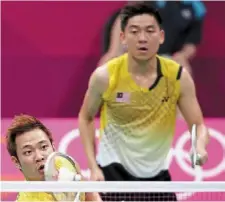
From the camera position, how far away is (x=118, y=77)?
810cm

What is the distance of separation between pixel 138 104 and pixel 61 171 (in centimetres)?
224

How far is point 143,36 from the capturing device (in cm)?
789

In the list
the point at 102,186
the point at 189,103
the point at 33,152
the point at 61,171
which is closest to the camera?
the point at 102,186

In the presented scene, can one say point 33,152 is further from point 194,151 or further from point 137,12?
point 137,12

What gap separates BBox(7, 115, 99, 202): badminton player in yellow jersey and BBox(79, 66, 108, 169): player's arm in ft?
Result: 5.92

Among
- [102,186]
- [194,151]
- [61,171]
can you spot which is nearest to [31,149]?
[61,171]

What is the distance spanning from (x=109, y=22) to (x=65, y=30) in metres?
1.21

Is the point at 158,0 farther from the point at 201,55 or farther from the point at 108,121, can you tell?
the point at 108,121

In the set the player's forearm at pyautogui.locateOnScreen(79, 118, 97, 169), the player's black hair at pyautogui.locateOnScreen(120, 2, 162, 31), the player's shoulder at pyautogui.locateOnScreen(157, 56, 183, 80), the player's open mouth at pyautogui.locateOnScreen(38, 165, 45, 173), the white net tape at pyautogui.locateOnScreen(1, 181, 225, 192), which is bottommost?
the player's forearm at pyautogui.locateOnScreen(79, 118, 97, 169)

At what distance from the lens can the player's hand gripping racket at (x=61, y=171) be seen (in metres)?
5.71

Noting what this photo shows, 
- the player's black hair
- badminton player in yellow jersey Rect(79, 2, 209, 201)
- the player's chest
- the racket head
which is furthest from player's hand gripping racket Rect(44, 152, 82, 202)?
the player's black hair

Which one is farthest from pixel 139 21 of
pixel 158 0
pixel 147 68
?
pixel 158 0

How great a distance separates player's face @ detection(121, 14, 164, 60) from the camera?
7.88m

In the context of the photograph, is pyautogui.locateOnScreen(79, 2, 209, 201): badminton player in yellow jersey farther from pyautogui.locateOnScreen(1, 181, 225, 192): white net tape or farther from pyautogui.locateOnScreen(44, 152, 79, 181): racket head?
pyautogui.locateOnScreen(1, 181, 225, 192): white net tape
